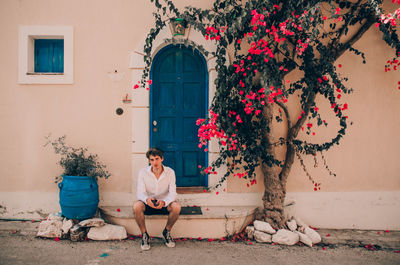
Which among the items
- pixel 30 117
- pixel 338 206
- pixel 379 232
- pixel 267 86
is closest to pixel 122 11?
pixel 30 117

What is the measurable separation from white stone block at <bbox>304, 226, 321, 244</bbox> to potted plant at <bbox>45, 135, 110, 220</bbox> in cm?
287

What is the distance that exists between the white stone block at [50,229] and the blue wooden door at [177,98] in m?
1.70

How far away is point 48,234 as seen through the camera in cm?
393

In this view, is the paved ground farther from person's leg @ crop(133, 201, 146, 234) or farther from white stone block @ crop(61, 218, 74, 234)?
person's leg @ crop(133, 201, 146, 234)

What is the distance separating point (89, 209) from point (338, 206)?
3.54m

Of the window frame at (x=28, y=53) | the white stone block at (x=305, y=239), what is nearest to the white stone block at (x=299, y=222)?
the white stone block at (x=305, y=239)

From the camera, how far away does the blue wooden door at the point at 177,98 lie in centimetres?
470

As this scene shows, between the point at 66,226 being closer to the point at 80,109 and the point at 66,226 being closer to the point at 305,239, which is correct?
the point at 80,109

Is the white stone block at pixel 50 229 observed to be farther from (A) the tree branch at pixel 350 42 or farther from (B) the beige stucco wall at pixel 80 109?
(A) the tree branch at pixel 350 42

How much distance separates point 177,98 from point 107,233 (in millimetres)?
2141

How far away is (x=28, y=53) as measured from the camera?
176 inches

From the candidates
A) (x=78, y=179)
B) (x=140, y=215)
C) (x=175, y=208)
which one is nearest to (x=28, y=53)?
(x=78, y=179)

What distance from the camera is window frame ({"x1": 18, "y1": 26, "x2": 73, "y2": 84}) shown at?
4438 mm

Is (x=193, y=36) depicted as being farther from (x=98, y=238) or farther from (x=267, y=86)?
(x=98, y=238)
